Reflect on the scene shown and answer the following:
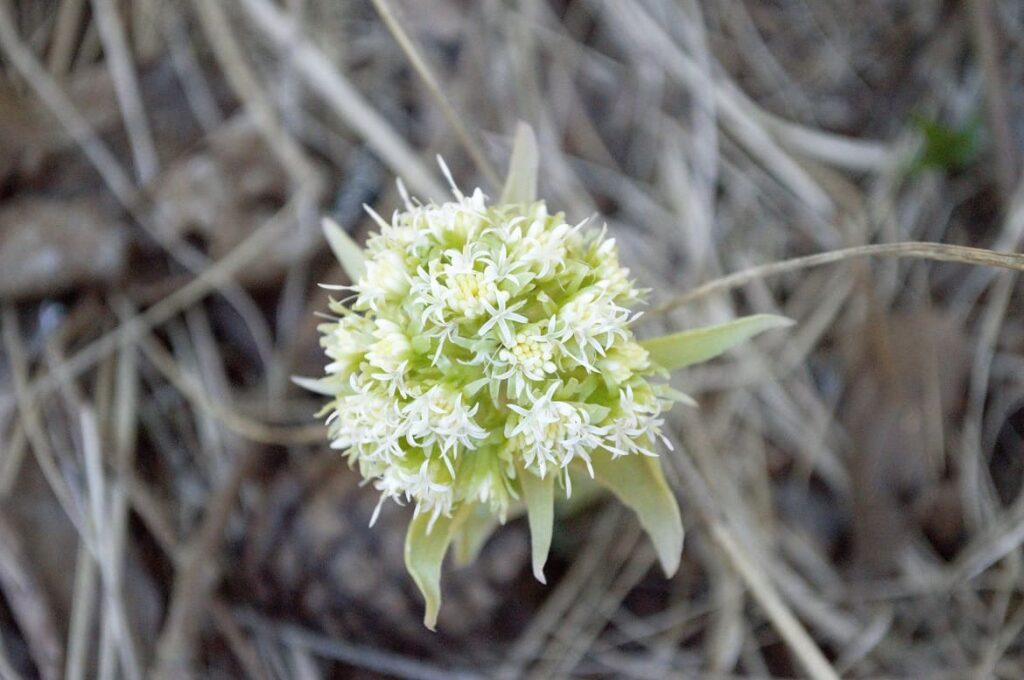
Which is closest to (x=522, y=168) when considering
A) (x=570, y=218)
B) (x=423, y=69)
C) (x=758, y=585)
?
(x=423, y=69)

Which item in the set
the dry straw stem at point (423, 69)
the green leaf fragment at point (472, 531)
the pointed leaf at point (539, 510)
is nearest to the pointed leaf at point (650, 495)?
the pointed leaf at point (539, 510)

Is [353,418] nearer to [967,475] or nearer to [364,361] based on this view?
[364,361]

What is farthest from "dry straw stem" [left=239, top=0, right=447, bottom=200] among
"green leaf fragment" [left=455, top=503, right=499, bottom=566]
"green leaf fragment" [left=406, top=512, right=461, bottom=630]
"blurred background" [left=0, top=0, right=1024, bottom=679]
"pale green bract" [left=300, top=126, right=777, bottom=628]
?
"green leaf fragment" [left=406, top=512, right=461, bottom=630]

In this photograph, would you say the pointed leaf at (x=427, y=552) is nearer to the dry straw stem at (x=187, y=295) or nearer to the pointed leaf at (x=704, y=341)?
the pointed leaf at (x=704, y=341)

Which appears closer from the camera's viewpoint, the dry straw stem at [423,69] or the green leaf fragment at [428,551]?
the green leaf fragment at [428,551]

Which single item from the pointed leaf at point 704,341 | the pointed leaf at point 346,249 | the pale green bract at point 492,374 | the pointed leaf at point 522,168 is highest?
the pointed leaf at point 346,249

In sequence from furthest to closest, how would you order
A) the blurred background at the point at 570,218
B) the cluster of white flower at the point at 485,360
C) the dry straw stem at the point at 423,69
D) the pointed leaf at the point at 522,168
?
the blurred background at the point at 570,218, the dry straw stem at the point at 423,69, the pointed leaf at the point at 522,168, the cluster of white flower at the point at 485,360

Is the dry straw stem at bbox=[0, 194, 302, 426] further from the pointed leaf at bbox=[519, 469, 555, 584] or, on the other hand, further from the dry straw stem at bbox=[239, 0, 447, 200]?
the pointed leaf at bbox=[519, 469, 555, 584]

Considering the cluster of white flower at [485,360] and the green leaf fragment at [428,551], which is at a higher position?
the cluster of white flower at [485,360]
